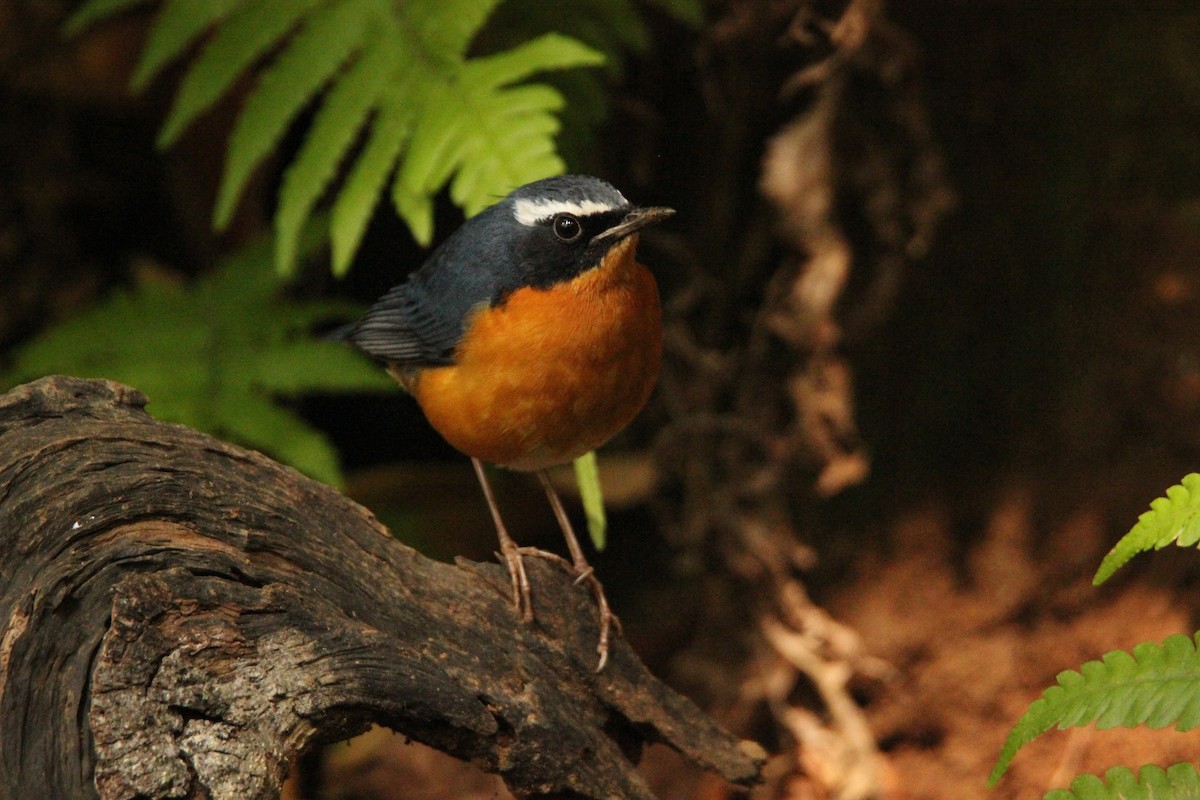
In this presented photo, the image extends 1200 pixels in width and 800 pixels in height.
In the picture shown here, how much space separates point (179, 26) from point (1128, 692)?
3997 millimetres

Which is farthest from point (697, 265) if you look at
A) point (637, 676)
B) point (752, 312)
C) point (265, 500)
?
point (265, 500)

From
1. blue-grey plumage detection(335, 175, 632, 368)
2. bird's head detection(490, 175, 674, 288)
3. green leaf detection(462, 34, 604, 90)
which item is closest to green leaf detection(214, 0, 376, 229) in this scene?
green leaf detection(462, 34, 604, 90)

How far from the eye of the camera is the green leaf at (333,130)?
4.60 meters

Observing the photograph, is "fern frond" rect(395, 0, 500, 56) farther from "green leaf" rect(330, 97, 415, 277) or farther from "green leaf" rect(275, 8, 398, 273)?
"green leaf" rect(330, 97, 415, 277)

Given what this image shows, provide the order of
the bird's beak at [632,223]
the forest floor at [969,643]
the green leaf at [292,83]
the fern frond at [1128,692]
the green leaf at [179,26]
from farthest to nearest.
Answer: the forest floor at [969,643] < the green leaf at [179,26] < the green leaf at [292,83] < the bird's beak at [632,223] < the fern frond at [1128,692]

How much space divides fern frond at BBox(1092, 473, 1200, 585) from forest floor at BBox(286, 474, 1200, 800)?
221 centimetres

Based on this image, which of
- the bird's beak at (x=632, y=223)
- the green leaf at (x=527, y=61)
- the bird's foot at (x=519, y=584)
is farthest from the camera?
the green leaf at (x=527, y=61)

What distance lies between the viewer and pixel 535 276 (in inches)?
152

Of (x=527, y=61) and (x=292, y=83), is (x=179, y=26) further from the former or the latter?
(x=527, y=61)

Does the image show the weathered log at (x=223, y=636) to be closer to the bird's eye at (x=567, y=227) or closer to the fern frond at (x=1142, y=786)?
the bird's eye at (x=567, y=227)

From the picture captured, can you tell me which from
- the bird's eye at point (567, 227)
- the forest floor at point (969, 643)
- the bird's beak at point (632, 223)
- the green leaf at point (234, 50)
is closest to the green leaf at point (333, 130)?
the green leaf at point (234, 50)

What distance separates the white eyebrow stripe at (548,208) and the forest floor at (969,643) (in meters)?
2.28

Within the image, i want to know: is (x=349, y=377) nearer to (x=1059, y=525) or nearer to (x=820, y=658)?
(x=820, y=658)

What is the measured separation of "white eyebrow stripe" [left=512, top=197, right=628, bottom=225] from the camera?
3.77 m
